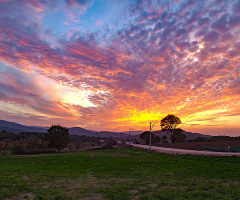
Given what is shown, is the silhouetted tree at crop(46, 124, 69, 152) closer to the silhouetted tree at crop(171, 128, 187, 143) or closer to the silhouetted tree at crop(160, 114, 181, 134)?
the silhouetted tree at crop(160, 114, 181, 134)

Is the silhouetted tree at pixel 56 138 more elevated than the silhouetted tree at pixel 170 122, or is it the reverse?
the silhouetted tree at pixel 170 122

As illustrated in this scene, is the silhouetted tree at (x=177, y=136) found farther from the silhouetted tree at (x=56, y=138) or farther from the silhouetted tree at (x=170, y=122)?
the silhouetted tree at (x=56, y=138)

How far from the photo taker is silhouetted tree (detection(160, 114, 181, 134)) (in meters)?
86.1

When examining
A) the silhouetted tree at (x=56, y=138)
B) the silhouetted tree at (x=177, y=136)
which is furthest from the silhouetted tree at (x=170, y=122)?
the silhouetted tree at (x=56, y=138)

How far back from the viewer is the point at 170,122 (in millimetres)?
86500

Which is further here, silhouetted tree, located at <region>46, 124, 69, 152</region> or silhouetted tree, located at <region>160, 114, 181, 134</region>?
silhouetted tree, located at <region>160, 114, 181, 134</region>

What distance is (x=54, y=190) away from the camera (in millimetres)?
11906

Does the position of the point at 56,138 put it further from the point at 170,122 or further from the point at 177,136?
the point at 177,136

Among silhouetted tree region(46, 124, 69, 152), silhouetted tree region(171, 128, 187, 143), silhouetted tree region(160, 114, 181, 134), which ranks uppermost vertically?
silhouetted tree region(160, 114, 181, 134)

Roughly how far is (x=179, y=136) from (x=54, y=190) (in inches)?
3983

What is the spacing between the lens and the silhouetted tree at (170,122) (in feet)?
283

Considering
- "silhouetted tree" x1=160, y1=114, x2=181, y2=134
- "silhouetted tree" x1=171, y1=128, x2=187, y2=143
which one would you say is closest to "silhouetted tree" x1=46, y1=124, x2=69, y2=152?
"silhouetted tree" x1=160, y1=114, x2=181, y2=134

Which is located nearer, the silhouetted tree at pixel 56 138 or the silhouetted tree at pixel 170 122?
the silhouetted tree at pixel 56 138

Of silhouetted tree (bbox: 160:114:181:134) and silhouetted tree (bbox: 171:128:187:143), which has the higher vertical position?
silhouetted tree (bbox: 160:114:181:134)
